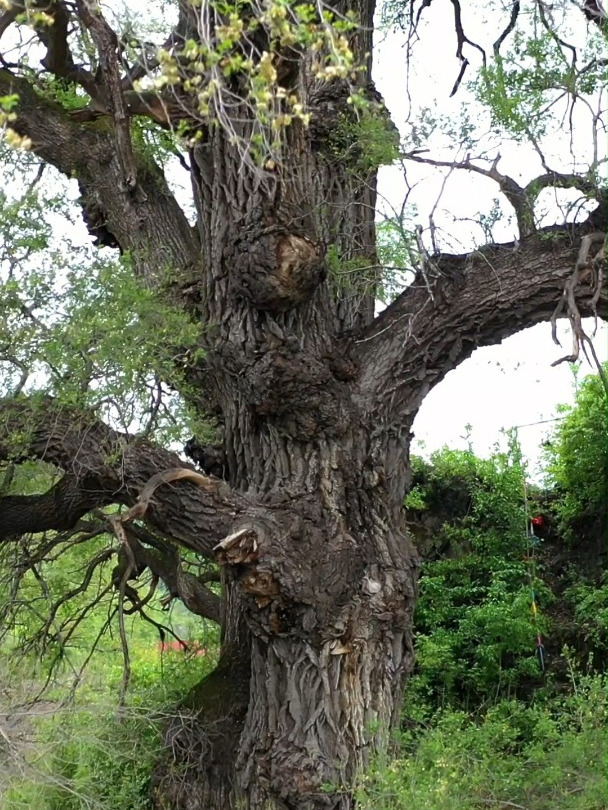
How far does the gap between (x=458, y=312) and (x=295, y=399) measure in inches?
44.1

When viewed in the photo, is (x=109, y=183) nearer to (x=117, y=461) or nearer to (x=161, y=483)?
(x=117, y=461)

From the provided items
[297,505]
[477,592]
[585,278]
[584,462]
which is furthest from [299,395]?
[584,462]

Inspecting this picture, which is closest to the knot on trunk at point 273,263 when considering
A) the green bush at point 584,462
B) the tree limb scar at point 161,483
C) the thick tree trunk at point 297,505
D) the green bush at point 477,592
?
the thick tree trunk at point 297,505

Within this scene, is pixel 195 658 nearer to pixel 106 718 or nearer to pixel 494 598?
pixel 106 718

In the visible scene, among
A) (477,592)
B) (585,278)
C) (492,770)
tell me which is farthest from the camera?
(477,592)

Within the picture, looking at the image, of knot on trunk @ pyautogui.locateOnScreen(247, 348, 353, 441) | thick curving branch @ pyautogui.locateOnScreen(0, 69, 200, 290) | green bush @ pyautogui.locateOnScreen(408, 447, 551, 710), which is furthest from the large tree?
green bush @ pyautogui.locateOnScreen(408, 447, 551, 710)

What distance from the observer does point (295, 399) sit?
624 centimetres

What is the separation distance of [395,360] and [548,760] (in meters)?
2.61

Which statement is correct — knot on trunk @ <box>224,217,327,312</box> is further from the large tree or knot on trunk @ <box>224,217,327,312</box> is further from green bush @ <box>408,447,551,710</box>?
green bush @ <box>408,447,551,710</box>

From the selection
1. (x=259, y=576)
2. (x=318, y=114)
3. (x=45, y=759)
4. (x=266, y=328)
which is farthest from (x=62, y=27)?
(x=45, y=759)

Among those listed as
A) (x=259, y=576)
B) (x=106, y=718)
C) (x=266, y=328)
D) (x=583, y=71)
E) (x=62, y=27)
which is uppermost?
(x=62, y=27)

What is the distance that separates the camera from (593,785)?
18.8 feet

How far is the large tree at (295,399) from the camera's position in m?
→ 5.98

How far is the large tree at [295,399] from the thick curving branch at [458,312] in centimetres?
1
